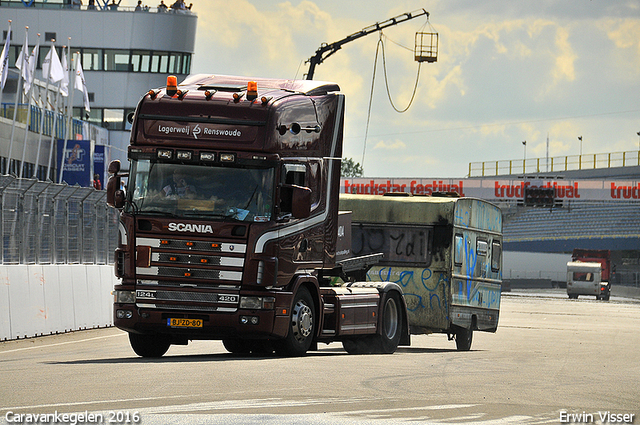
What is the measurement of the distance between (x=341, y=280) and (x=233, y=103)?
4468 mm

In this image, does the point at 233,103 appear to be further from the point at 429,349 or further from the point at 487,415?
the point at 429,349

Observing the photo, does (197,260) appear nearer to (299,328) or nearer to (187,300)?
(187,300)

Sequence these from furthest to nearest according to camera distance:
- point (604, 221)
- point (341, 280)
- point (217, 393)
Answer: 1. point (604, 221)
2. point (341, 280)
3. point (217, 393)

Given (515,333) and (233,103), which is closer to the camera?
(233,103)

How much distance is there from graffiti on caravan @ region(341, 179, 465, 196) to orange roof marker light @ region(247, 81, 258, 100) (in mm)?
54459

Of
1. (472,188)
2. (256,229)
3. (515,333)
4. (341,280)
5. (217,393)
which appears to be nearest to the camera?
(217,393)

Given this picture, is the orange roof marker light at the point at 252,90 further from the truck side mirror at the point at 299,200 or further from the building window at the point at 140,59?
the building window at the point at 140,59

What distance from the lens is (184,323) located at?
1446 centimetres

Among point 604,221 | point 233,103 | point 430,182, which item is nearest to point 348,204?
point 233,103

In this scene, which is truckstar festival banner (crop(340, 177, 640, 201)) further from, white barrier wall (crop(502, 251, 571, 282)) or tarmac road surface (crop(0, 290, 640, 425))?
tarmac road surface (crop(0, 290, 640, 425))

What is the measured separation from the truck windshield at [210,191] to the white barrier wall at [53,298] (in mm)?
6417

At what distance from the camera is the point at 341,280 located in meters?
18.0

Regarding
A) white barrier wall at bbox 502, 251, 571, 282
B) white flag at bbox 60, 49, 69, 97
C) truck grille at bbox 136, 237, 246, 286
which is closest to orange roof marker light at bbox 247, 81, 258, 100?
truck grille at bbox 136, 237, 246, 286

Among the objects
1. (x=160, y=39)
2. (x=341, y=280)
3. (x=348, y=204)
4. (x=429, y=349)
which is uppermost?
(x=160, y=39)
